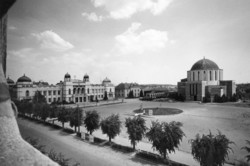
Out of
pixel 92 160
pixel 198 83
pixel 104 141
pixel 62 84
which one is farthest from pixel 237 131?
pixel 62 84

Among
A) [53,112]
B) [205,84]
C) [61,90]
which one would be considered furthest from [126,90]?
[53,112]

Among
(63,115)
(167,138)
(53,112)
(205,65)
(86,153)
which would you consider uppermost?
(205,65)

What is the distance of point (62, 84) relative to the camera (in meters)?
55.9

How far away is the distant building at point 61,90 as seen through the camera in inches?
1836

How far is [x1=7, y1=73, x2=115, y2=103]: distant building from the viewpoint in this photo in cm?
4662

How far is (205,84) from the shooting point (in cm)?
6141

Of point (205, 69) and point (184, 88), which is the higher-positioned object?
point (205, 69)

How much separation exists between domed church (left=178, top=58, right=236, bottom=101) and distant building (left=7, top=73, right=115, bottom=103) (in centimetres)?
3738

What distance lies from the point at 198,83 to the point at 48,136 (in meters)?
57.2

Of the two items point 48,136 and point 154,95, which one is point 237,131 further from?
point 154,95

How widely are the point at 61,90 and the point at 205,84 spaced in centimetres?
5611

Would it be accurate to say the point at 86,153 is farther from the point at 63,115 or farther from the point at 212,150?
the point at 63,115

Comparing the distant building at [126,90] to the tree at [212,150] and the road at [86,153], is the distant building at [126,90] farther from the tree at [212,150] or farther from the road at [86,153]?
the tree at [212,150]

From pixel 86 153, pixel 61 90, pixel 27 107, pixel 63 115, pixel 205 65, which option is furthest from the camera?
pixel 205 65
